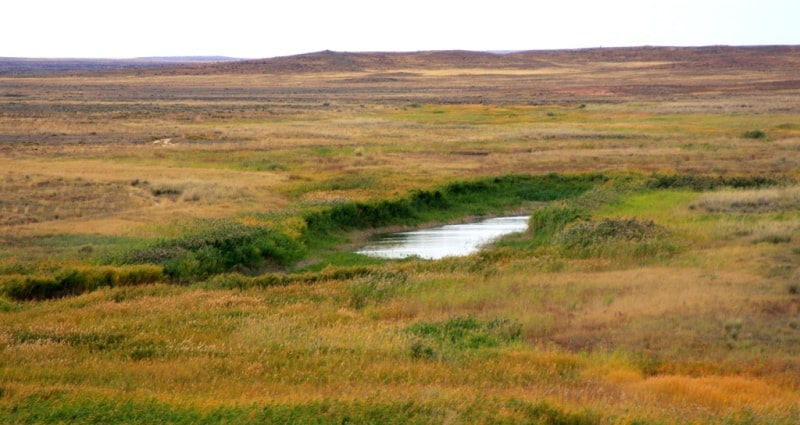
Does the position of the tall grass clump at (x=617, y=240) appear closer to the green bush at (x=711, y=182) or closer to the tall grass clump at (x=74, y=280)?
the green bush at (x=711, y=182)

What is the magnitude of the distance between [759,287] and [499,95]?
90.9m

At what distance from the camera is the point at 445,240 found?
30.7 m

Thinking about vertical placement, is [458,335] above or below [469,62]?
above

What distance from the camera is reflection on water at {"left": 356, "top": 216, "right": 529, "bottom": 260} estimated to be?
28031 mm

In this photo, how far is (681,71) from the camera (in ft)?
517

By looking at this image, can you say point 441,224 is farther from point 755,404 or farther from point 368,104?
point 368,104

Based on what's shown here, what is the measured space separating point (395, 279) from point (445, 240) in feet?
35.2

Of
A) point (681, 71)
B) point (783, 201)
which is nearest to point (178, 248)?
point (783, 201)

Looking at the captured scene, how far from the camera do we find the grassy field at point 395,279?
10748 mm

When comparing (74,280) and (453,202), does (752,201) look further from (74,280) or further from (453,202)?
(74,280)

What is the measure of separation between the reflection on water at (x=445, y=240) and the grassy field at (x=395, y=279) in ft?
3.24

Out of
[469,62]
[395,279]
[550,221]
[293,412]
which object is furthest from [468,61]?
[293,412]

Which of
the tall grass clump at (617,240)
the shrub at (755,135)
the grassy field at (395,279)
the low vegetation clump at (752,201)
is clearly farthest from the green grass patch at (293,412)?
the shrub at (755,135)

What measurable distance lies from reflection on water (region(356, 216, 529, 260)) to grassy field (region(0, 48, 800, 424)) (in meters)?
0.99
